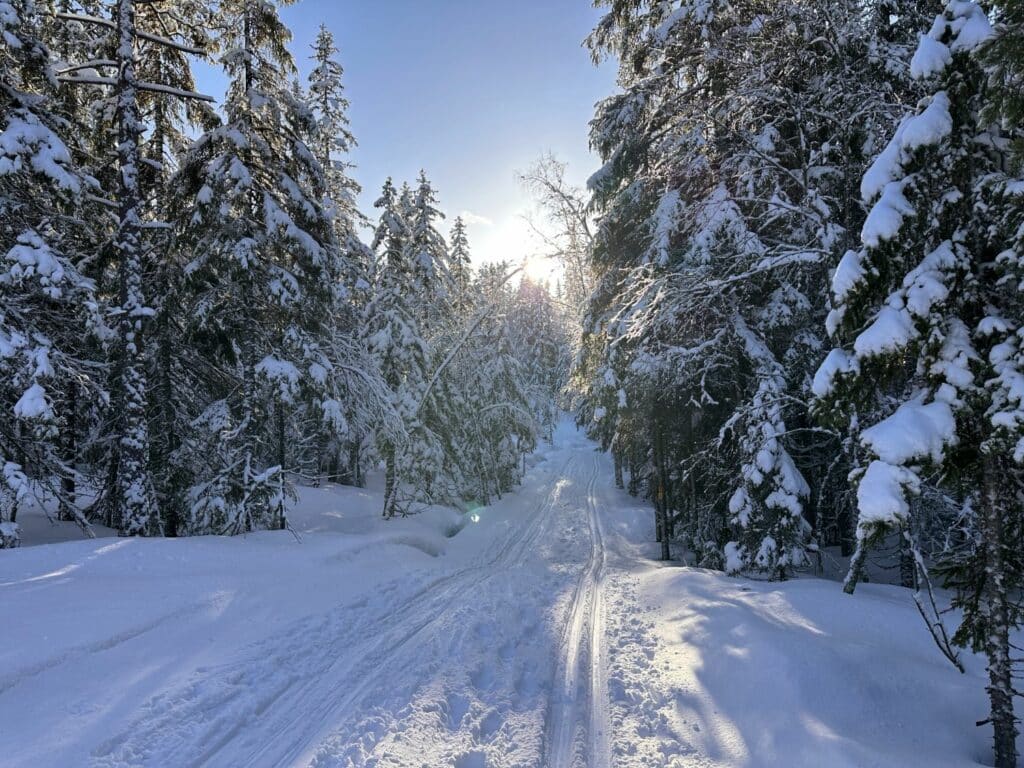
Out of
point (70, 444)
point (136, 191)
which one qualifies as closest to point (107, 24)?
point (136, 191)

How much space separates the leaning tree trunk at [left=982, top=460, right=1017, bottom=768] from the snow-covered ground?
37cm

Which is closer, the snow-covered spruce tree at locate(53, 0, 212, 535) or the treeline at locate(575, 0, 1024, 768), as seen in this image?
the treeline at locate(575, 0, 1024, 768)

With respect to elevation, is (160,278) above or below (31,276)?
above

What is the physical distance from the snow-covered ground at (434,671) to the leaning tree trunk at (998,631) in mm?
367

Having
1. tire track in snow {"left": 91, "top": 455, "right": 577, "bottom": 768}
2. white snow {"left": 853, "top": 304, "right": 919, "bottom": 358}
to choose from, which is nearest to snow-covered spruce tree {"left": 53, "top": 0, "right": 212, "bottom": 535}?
tire track in snow {"left": 91, "top": 455, "right": 577, "bottom": 768}

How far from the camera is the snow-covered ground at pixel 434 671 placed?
439 cm

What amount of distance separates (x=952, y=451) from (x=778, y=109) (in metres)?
7.94

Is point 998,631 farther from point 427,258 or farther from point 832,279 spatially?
point 427,258

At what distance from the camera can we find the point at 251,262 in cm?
1124

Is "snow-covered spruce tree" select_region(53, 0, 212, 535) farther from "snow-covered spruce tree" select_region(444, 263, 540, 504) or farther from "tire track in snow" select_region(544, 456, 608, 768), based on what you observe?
"snow-covered spruce tree" select_region(444, 263, 540, 504)

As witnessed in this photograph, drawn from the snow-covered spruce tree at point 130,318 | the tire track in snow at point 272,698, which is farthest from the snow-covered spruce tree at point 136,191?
the tire track in snow at point 272,698

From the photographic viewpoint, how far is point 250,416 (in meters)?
12.0

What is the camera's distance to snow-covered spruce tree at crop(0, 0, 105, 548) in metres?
7.75

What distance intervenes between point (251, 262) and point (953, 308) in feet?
39.8
